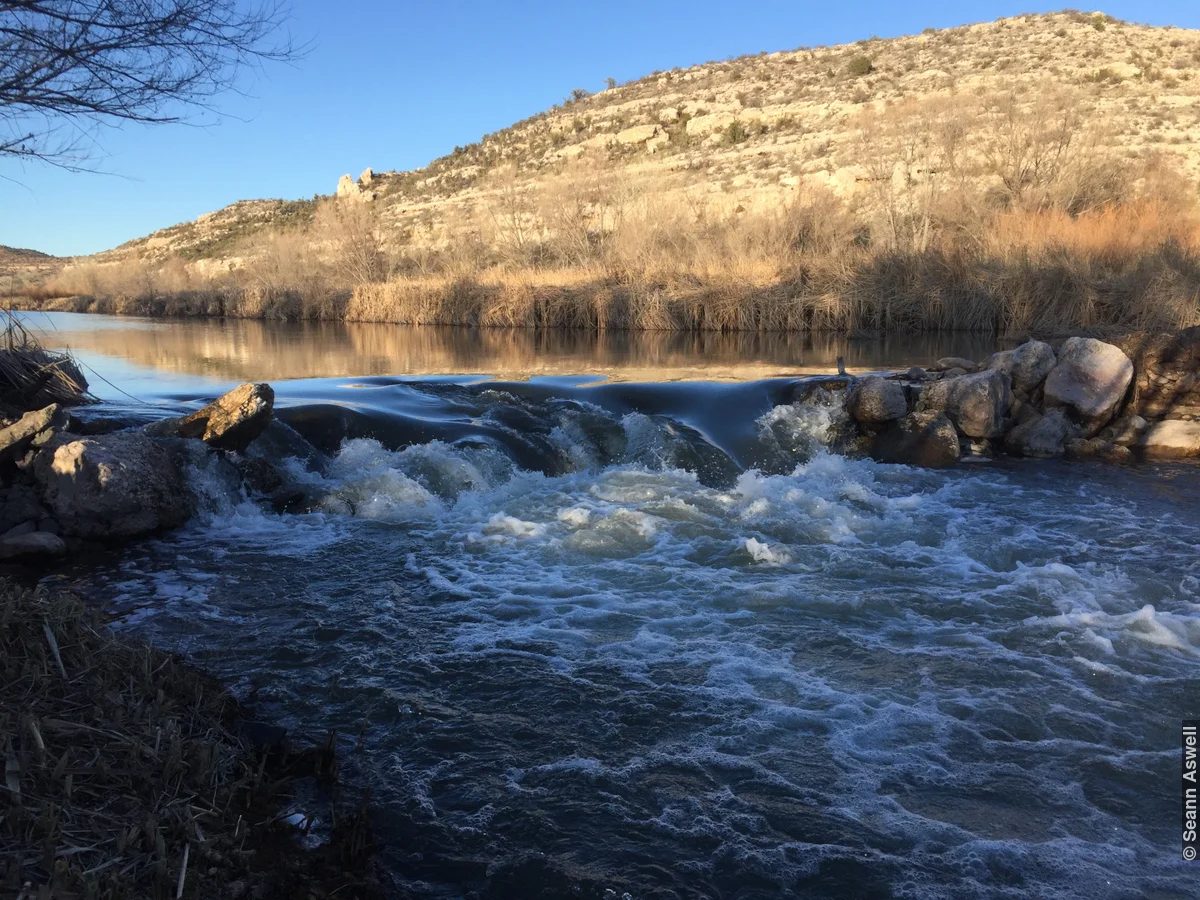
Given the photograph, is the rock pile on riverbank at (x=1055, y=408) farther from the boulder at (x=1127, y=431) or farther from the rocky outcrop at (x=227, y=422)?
the rocky outcrop at (x=227, y=422)

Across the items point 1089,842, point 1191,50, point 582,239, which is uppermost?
point 1191,50

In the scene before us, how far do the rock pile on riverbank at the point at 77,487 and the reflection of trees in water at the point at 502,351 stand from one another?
660 cm

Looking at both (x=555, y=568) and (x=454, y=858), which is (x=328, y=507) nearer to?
(x=555, y=568)

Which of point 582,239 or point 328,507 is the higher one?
point 582,239

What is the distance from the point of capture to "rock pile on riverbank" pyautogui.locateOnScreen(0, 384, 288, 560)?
20.0 ft

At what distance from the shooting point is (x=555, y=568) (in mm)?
6113

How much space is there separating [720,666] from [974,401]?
6.83 m

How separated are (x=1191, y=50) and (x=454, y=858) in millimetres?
52110

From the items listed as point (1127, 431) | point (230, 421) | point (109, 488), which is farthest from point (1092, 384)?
point (109, 488)

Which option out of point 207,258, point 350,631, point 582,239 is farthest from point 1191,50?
point 207,258

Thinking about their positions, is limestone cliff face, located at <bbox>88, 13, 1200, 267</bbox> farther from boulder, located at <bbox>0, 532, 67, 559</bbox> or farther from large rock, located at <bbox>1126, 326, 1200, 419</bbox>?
boulder, located at <bbox>0, 532, 67, 559</bbox>

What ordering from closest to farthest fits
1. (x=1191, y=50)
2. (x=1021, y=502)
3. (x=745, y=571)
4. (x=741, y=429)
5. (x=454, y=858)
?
(x=454, y=858) → (x=745, y=571) → (x=1021, y=502) → (x=741, y=429) → (x=1191, y=50)

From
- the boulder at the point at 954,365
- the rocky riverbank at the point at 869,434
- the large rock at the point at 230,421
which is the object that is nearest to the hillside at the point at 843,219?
the rocky riverbank at the point at 869,434

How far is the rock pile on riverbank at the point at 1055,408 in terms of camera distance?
9.69 metres
